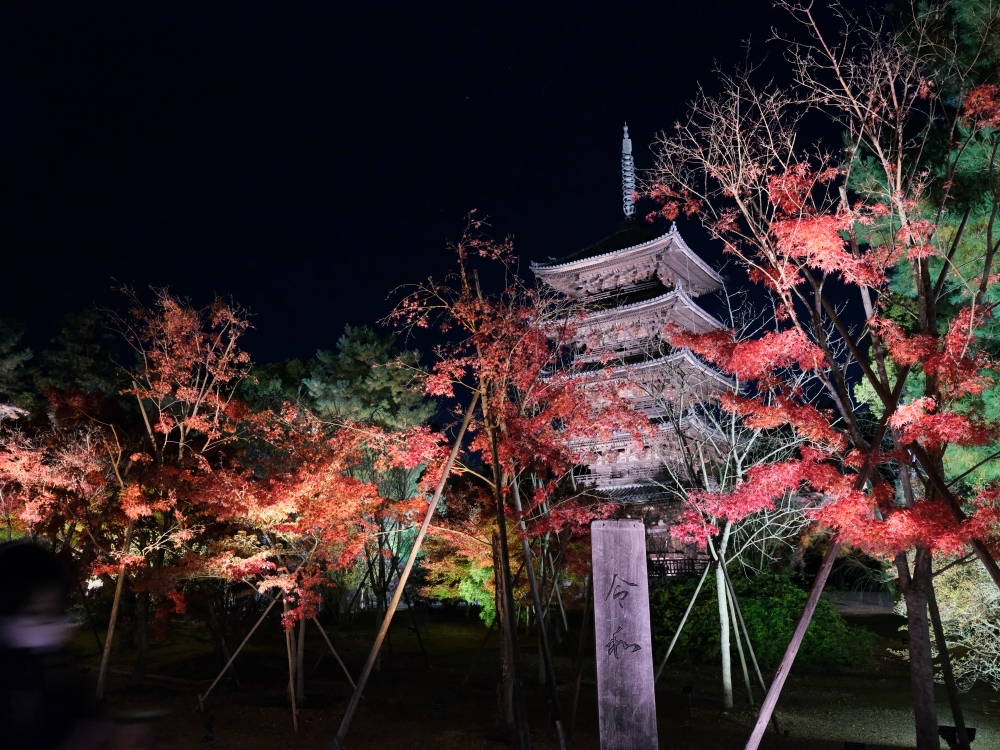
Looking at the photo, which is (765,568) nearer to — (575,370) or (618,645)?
(575,370)

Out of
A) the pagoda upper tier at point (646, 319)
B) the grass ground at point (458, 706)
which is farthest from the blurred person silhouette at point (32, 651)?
the pagoda upper tier at point (646, 319)

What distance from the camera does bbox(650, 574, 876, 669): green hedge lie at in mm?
15039

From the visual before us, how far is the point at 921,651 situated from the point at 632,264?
64.9ft

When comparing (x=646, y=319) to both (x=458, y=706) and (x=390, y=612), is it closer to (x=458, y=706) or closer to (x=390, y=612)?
(x=458, y=706)

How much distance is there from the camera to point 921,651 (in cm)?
669

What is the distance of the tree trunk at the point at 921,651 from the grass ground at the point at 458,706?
274 cm

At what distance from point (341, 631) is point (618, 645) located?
18384mm

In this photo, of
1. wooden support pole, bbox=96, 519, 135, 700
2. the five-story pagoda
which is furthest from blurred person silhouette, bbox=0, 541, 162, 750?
A: the five-story pagoda

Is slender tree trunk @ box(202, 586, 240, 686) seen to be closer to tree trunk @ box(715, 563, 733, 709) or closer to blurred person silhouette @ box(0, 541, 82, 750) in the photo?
tree trunk @ box(715, 563, 733, 709)

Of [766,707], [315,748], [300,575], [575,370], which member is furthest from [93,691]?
[766,707]

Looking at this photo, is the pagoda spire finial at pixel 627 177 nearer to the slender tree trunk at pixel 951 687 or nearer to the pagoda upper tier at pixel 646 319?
the pagoda upper tier at pixel 646 319

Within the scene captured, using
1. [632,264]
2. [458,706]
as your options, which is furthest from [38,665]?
[632,264]

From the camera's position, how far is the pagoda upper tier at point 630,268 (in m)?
24.5

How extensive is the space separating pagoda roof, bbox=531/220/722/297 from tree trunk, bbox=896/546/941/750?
18162 millimetres
